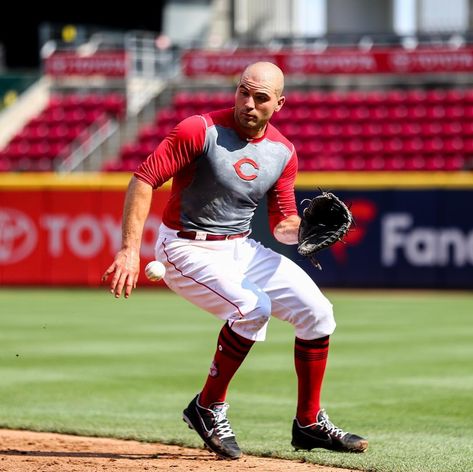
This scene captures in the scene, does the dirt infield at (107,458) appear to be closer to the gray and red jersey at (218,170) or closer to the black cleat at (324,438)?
the black cleat at (324,438)

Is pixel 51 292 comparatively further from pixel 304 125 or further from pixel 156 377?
pixel 156 377

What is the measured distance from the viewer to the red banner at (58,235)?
18188 mm

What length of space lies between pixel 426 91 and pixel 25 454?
18619mm

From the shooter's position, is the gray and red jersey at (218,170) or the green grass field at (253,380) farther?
the green grass field at (253,380)

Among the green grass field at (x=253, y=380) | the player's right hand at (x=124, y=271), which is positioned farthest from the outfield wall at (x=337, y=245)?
the player's right hand at (x=124, y=271)

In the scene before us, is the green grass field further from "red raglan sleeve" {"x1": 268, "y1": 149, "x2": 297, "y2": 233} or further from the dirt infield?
"red raglan sleeve" {"x1": 268, "y1": 149, "x2": 297, "y2": 233}

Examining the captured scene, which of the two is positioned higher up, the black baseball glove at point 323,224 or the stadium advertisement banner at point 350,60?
the stadium advertisement banner at point 350,60

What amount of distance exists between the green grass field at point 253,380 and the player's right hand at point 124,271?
4.03ft

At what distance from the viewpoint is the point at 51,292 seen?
57.5 feet

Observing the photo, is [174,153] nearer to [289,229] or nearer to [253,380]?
[289,229]

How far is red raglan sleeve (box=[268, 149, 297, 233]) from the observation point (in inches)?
234

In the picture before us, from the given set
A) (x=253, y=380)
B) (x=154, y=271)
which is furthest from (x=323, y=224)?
(x=253, y=380)

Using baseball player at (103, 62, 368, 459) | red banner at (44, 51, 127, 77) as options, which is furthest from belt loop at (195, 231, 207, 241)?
red banner at (44, 51, 127, 77)

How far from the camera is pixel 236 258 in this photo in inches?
227
